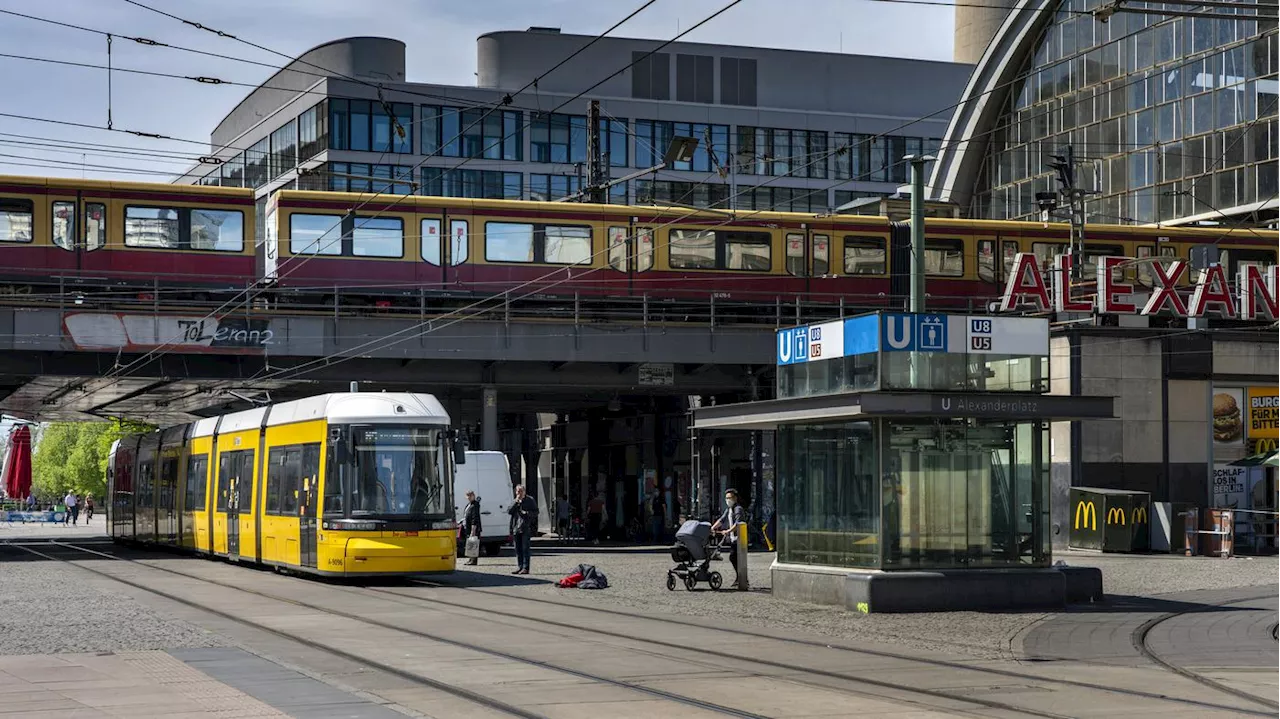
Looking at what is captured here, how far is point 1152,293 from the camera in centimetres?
3844

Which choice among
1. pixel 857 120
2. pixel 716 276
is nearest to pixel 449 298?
pixel 716 276

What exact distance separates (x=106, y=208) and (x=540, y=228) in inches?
392

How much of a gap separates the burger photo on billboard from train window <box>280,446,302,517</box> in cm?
2170

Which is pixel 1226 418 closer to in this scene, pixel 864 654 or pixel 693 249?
pixel 693 249

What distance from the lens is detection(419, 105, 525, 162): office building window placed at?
7712 cm

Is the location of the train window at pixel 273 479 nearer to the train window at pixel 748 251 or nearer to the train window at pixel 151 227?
the train window at pixel 151 227

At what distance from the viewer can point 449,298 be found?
39719mm

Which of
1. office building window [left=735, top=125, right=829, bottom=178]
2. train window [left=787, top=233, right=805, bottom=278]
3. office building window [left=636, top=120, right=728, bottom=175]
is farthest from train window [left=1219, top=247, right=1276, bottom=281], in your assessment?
office building window [left=636, top=120, right=728, bottom=175]

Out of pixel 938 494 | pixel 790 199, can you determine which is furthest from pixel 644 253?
pixel 790 199

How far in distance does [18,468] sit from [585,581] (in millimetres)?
48090

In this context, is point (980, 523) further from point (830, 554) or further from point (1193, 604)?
point (1193, 604)

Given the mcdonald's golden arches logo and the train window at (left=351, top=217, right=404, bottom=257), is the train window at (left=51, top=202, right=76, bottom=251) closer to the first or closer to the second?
the train window at (left=351, top=217, right=404, bottom=257)

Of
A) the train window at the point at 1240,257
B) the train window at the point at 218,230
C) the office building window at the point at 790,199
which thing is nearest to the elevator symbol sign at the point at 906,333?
the train window at the point at 218,230

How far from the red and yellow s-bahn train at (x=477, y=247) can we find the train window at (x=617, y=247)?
3 cm
